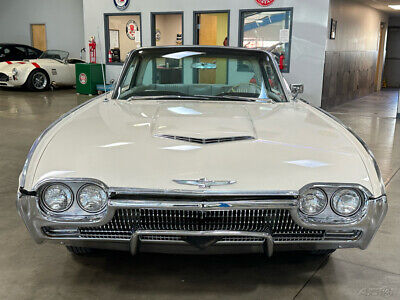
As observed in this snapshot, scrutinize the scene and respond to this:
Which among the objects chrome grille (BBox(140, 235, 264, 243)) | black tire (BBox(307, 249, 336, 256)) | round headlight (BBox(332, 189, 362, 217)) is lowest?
black tire (BBox(307, 249, 336, 256))

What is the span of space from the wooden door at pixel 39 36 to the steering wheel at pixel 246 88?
1580cm

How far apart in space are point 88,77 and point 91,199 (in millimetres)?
9813

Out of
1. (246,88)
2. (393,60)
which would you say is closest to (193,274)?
(246,88)

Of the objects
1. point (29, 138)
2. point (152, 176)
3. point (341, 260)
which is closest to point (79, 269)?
point (152, 176)

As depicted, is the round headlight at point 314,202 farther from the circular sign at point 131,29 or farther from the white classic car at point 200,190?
the circular sign at point 131,29

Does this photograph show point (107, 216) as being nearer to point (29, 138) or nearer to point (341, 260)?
point (341, 260)

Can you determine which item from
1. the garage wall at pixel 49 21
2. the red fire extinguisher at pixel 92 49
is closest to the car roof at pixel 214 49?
the red fire extinguisher at pixel 92 49

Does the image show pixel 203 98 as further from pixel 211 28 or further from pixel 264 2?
pixel 211 28

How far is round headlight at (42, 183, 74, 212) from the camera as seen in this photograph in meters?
1.85

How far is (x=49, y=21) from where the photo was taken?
1659cm

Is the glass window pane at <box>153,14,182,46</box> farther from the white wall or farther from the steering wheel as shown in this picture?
the steering wheel

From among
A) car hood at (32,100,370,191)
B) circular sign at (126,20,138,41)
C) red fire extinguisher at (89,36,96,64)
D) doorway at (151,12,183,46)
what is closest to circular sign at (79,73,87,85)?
red fire extinguisher at (89,36,96,64)

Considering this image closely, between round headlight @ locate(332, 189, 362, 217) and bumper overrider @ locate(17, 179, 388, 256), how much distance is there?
0.02m

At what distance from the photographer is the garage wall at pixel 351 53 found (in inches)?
380
